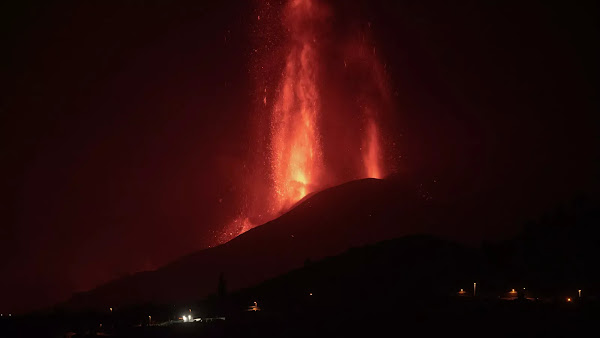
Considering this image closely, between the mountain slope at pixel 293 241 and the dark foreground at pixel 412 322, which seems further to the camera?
the mountain slope at pixel 293 241

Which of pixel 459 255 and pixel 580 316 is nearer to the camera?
pixel 580 316

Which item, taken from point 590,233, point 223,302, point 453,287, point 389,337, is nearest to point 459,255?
point 453,287

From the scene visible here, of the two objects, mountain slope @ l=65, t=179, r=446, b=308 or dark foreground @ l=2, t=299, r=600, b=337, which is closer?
dark foreground @ l=2, t=299, r=600, b=337

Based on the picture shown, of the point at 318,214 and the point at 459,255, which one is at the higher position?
the point at 318,214

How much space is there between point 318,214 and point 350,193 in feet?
21.5

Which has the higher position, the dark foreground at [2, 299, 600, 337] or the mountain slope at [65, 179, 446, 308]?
the mountain slope at [65, 179, 446, 308]

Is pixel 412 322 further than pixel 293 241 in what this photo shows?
No

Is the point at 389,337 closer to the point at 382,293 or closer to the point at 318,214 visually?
the point at 382,293

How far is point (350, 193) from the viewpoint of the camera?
10569 centimetres

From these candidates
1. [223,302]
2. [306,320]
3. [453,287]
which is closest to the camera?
[306,320]

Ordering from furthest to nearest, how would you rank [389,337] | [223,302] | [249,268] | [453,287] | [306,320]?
[249,268] < [223,302] < [453,287] < [306,320] < [389,337]

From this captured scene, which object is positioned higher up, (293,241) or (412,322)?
(293,241)

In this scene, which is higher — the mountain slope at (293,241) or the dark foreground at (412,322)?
the mountain slope at (293,241)

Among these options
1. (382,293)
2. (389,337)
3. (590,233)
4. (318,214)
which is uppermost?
(318,214)
